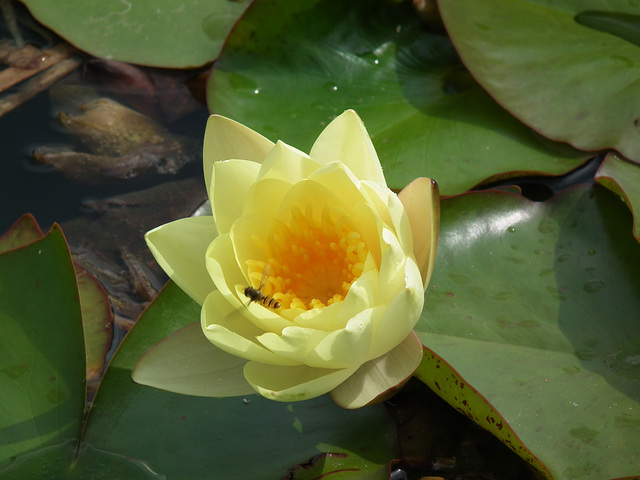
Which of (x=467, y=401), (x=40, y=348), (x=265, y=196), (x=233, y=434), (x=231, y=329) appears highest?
(x=265, y=196)

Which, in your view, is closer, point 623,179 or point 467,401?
point 467,401

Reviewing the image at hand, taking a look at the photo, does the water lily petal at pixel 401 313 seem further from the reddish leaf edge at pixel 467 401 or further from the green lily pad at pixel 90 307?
the green lily pad at pixel 90 307

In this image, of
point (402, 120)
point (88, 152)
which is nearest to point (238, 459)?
point (402, 120)

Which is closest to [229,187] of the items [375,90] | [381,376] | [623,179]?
[381,376]

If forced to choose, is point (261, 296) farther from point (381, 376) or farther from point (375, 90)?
point (375, 90)

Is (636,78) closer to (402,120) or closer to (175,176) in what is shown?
(402,120)

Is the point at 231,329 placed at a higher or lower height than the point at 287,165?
lower
